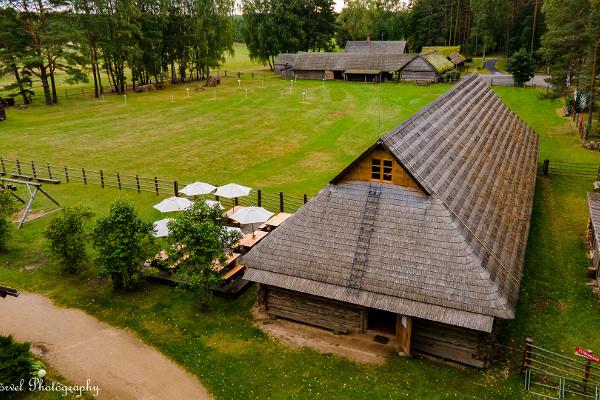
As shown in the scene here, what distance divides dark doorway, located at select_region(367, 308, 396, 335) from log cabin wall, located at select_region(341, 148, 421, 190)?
414 cm

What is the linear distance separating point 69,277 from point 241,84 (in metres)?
50.1

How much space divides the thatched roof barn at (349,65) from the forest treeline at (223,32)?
881 cm

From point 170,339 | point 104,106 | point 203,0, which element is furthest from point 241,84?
point 170,339

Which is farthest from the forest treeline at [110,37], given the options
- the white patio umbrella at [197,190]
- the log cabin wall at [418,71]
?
the white patio umbrella at [197,190]

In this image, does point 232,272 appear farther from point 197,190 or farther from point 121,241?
point 197,190

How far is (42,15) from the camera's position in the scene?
4941cm

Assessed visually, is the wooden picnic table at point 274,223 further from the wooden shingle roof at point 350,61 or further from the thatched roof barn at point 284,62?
the thatched roof barn at point 284,62

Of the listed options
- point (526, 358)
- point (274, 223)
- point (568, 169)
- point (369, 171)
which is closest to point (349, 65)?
point (568, 169)

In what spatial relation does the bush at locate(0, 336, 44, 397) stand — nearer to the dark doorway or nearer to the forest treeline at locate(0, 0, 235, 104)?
the dark doorway

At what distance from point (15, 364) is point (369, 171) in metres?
11.4

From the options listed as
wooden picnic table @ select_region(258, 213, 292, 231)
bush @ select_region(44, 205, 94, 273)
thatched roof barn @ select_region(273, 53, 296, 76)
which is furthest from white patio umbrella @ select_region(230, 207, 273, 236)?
thatched roof barn @ select_region(273, 53, 296, 76)

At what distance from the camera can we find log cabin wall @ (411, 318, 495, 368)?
13.2 m

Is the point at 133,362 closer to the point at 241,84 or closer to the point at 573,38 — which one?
the point at 573,38

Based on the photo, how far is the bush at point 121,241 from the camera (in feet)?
55.1
